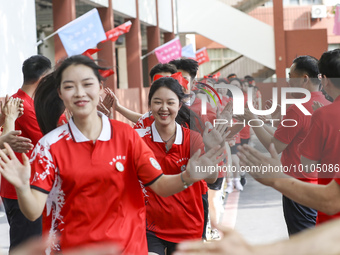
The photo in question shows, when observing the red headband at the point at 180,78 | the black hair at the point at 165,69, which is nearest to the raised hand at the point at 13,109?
the red headband at the point at 180,78

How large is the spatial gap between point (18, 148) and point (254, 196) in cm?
736

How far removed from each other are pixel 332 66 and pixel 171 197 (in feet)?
5.14

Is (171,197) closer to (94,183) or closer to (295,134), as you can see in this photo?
(295,134)

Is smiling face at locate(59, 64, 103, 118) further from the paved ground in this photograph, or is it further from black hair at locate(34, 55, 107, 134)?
the paved ground

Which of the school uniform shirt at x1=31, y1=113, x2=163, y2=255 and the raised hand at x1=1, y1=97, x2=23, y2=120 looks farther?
the raised hand at x1=1, y1=97, x2=23, y2=120

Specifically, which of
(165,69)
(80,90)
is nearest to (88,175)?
(80,90)

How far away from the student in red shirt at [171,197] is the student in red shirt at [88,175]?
4.07 ft

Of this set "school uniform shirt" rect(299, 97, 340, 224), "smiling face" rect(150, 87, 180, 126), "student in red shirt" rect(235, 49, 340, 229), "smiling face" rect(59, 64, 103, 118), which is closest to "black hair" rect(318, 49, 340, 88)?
"student in red shirt" rect(235, 49, 340, 229)

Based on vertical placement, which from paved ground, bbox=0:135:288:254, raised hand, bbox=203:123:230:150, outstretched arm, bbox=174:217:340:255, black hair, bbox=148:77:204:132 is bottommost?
paved ground, bbox=0:135:288:254

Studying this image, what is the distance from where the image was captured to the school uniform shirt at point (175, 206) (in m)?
4.83

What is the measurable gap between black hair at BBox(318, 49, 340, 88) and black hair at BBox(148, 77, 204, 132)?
4.33ft

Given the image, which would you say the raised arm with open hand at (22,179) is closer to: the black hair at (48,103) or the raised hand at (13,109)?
the black hair at (48,103)

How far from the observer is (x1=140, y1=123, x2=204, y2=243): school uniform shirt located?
4.83m

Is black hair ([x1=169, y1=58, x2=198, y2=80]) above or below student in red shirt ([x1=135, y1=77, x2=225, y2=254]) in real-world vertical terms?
above
